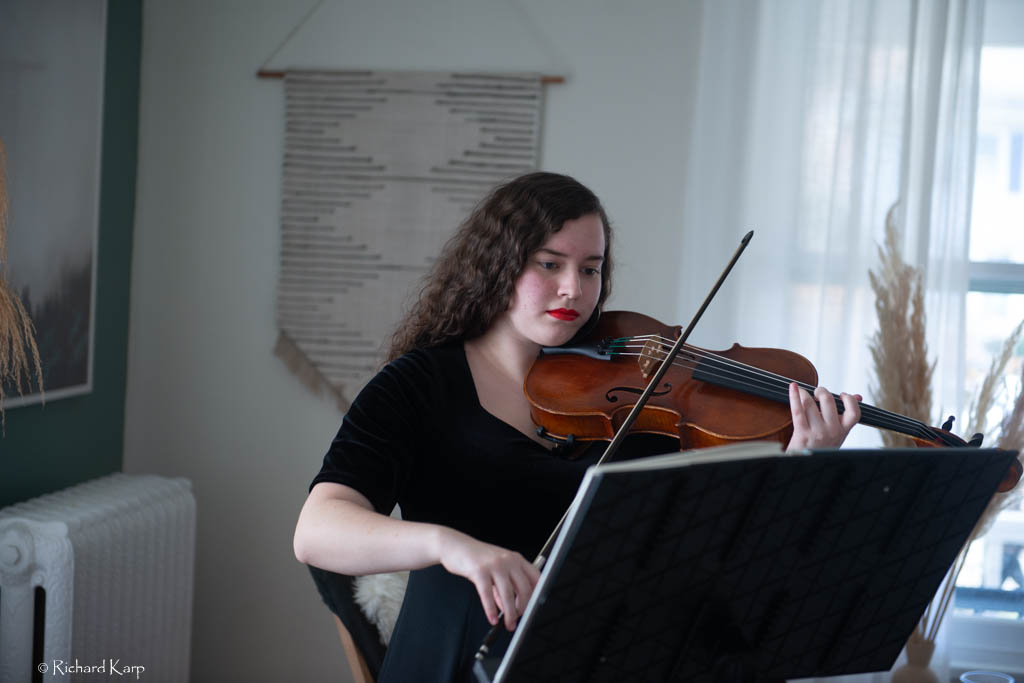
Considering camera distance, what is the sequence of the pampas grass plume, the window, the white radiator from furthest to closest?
the window < the pampas grass plume < the white radiator

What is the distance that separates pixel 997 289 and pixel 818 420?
1.32 metres

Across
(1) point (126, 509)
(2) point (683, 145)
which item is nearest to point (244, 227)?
(1) point (126, 509)

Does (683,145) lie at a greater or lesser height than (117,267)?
greater

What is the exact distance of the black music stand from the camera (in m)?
0.70

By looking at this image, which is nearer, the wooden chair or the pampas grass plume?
the wooden chair

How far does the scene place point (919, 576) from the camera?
3.02 ft

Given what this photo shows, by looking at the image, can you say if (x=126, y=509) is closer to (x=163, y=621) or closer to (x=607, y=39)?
(x=163, y=621)

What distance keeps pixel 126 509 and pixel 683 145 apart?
1.60 meters

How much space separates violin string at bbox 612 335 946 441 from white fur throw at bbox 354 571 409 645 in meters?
0.78

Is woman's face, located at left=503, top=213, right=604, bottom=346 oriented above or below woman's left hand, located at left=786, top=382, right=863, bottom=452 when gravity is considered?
above

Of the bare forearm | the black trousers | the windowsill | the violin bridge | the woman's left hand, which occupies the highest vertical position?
the violin bridge

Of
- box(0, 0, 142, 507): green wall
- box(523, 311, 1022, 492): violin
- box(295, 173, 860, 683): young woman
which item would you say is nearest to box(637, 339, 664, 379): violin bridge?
box(523, 311, 1022, 492): violin

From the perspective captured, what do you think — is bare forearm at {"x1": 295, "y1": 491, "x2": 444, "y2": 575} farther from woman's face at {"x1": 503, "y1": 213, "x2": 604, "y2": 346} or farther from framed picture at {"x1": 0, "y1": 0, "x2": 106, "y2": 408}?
framed picture at {"x1": 0, "y1": 0, "x2": 106, "y2": 408}

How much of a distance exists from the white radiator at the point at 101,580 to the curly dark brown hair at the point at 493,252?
2.72 feet
